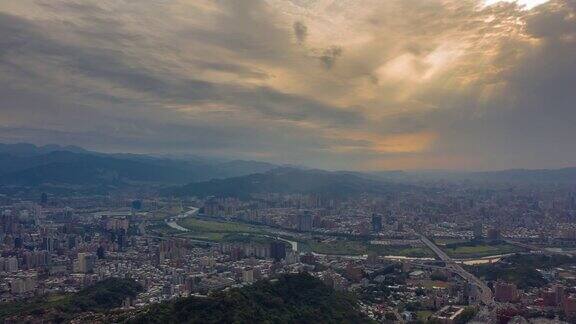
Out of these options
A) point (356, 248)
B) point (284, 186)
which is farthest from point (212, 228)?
point (284, 186)

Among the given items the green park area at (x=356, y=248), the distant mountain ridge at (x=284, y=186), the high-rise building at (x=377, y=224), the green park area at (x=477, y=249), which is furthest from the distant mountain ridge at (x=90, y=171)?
the green park area at (x=477, y=249)

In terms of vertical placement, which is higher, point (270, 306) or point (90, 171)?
point (90, 171)

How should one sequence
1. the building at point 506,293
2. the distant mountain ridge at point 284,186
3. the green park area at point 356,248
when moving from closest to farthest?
the building at point 506,293, the green park area at point 356,248, the distant mountain ridge at point 284,186

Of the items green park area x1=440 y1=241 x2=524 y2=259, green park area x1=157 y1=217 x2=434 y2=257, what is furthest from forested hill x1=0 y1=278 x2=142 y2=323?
green park area x1=440 y1=241 x2=524 y2=259

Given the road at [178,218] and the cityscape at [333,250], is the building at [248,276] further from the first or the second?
the road at [178,218]

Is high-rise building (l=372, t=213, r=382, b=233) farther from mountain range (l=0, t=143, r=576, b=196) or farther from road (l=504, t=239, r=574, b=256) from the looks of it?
mountain range (l=0, t=143, r=576, b=196)

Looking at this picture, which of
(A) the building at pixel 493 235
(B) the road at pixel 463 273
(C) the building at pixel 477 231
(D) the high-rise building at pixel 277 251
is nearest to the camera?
(B) the road at pixel 463 273

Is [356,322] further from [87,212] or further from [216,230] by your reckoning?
[87,212]

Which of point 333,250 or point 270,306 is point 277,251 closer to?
point 333,250
